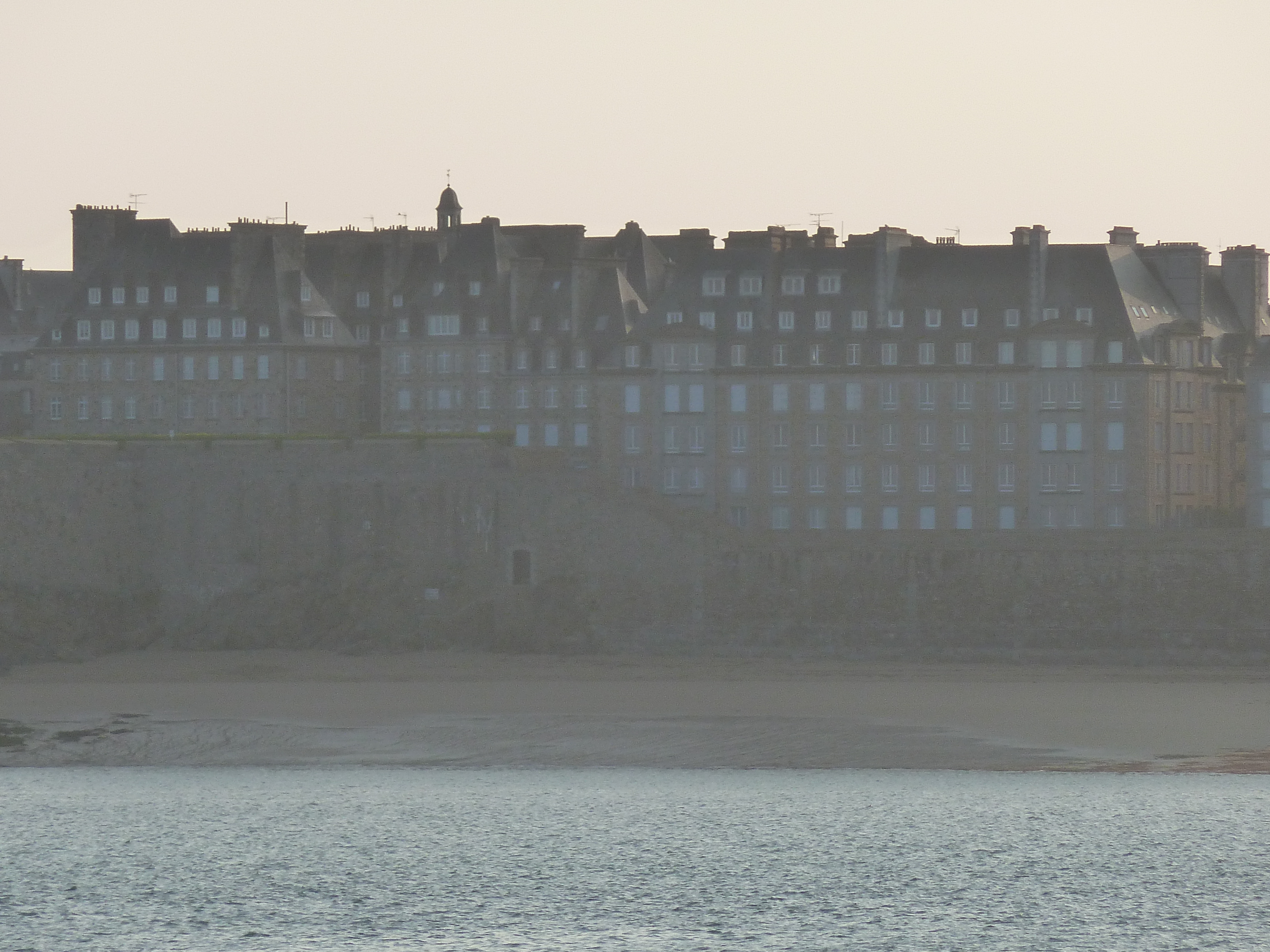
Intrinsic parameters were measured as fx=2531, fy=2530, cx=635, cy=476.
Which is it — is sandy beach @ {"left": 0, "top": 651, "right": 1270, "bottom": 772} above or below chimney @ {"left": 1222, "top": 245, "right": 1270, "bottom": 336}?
below

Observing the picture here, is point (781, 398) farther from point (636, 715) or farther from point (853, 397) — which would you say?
point (636, 715)

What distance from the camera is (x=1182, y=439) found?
286 ft

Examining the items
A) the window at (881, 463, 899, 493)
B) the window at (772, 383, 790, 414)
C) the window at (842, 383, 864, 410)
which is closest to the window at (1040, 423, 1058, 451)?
the window at (881, 463, 899, 493)

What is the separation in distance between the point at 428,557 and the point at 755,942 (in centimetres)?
3352

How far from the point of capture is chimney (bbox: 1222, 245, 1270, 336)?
90.6m

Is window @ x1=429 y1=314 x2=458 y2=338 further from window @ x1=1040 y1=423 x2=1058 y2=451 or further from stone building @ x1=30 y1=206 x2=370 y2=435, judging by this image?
window @ x1=1040 y1=423 x2=1058 y2=451

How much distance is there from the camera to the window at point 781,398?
8844cm

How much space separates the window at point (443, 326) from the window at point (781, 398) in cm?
1287

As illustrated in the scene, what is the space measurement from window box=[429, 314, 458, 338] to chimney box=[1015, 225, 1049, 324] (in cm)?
2134

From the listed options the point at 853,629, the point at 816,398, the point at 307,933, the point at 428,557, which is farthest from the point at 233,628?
the point at 307,933

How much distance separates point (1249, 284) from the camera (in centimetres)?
9088

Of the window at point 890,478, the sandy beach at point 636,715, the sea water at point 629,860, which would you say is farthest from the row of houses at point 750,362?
the sea water at point 629,860

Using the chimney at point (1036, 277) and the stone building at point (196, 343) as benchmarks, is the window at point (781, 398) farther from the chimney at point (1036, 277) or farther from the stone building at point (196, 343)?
the stone building at point (196, 343)

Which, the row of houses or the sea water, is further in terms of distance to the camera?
the row of houses
